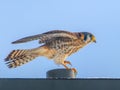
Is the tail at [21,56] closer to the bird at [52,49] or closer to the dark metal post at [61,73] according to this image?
the bird at [52,49]

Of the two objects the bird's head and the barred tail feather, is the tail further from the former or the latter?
the bird's head

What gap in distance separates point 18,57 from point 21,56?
117 mm

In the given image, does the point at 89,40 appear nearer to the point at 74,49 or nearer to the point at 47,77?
the point at 74,49

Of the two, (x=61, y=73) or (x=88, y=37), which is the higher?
(x=88, y=37)

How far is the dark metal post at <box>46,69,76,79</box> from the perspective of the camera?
21453mm

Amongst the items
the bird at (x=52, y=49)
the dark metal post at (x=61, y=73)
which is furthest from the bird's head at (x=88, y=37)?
the dark metal post at (x=61, y=73)

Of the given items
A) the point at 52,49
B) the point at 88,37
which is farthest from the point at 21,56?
the point at 88,37

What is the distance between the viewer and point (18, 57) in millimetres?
21922

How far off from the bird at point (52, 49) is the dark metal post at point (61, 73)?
281 mm

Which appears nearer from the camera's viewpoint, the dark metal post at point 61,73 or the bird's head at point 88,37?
the dark metal post at point 61,73

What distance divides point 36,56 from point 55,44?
84cm

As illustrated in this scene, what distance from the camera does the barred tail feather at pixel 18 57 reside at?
2177cm

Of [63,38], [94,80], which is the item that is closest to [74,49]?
[63,38]

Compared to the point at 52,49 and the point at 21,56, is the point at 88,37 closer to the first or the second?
the point at 52,49
